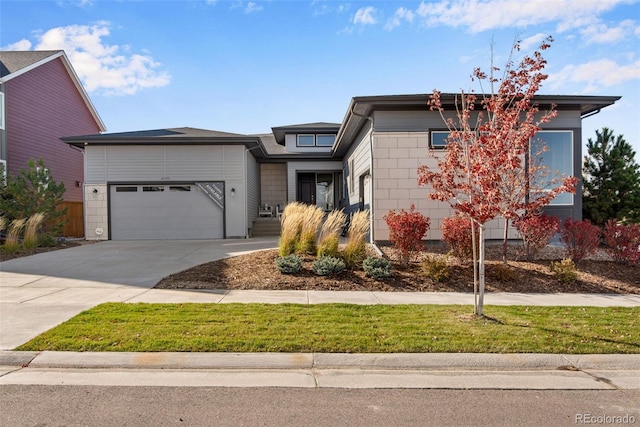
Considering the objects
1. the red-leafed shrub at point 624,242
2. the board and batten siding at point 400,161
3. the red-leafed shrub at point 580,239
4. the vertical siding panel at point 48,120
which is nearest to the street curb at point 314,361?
the red-leafed shrub at point 580,239

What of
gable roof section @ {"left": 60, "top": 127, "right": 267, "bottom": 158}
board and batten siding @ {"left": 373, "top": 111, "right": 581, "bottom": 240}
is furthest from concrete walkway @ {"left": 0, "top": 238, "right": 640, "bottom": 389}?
gable roof section @ {"left": 60, "top": 127, "right": 267, "bottom": 158}

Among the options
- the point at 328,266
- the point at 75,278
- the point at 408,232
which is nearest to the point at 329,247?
the point at 328,266

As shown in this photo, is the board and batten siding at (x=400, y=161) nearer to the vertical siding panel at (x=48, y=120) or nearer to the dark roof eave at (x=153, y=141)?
the dark roof eave at (x=153, y=141)

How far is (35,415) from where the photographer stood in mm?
3256

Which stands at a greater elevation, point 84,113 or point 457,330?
point 84,113

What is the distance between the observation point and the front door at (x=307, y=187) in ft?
70.0

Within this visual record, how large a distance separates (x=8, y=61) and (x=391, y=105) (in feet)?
62.0

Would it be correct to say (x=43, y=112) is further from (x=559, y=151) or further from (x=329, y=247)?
(x=559, y=151)

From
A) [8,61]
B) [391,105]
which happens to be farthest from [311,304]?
[8,61]

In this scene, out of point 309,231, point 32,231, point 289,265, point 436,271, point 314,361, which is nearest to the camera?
point 314,361

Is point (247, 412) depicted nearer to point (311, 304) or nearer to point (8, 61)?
point (311, 304)

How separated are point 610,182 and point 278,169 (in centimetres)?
1512

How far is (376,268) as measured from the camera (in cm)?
835

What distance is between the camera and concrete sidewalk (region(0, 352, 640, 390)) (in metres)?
3.96
